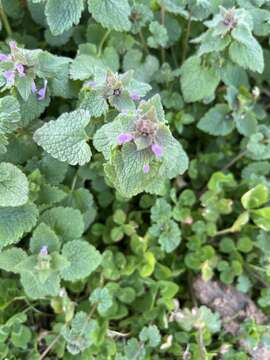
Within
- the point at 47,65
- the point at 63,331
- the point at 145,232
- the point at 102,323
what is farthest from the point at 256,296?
the point at 47,65

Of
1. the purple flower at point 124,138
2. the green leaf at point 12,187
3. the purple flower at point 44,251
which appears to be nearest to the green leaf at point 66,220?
the purple flower at point 44,251

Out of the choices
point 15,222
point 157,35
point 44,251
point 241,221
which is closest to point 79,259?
point 44,251

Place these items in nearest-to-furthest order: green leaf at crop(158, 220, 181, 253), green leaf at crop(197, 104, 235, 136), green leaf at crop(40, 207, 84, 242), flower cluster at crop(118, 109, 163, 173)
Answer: flower cluster at crop(118, 109, 163, 173), green leaf at crop(40, 207, 84, 242), green leaf at crop(158, 220, 181, 253), green leaf at crop(197, 104, 235, 136)

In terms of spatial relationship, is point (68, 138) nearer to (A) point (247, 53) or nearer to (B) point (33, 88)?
(B) point (33, 88)

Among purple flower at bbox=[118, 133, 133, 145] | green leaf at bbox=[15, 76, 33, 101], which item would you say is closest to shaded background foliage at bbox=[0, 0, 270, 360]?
green leaf at bbox=[15, 76, 33, 101]

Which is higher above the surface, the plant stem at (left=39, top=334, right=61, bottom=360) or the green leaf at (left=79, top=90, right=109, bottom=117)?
the green leaf at (left=79, top=90, right=109, bottom=117)

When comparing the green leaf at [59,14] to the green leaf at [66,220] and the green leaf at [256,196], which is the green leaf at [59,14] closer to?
the green leaf at [66,220]

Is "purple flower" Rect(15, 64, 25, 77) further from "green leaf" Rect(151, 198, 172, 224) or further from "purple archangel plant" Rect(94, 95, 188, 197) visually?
"green leaf" Rect(151, 198, 172, 224)
